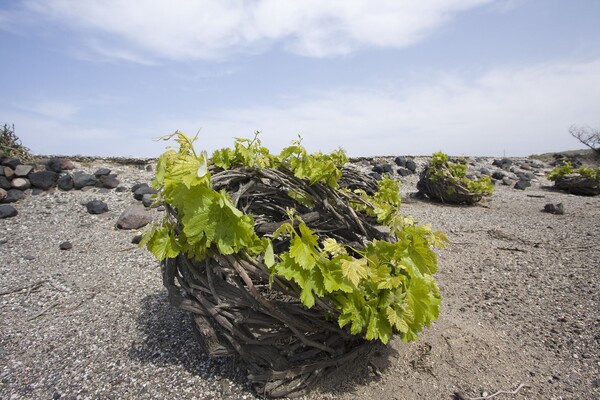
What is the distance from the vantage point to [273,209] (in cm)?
264

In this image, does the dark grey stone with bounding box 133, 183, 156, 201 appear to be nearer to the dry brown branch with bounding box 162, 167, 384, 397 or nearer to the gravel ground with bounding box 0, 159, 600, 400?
the gravel ground with bounding box 0, 159, 600, 400

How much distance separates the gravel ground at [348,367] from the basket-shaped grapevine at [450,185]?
226cm

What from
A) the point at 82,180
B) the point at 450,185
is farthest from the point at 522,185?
the point at 82,180

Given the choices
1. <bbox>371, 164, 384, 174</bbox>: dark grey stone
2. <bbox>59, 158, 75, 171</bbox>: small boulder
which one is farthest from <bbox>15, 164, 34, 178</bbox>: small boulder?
<bbox>371, 164, 384, 174</bbox>: dark grey stone

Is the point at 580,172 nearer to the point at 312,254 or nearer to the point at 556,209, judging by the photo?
the point at 556,209

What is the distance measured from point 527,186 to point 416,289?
958 cm

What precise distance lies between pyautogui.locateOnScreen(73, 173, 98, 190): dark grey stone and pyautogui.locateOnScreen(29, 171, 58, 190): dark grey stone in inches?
14.5

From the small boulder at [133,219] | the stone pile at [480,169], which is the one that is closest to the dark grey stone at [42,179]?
the small boulder at [133,219]

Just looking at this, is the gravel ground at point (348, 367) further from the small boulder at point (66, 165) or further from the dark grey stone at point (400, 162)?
the dark grey stone at point (400, 162)

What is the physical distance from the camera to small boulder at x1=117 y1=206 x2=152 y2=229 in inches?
204

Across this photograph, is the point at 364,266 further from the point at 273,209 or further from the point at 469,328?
the point at 469,328

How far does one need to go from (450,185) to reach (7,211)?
25.1 feet

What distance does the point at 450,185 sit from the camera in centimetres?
729

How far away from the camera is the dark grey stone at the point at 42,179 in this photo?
20.9 ft
